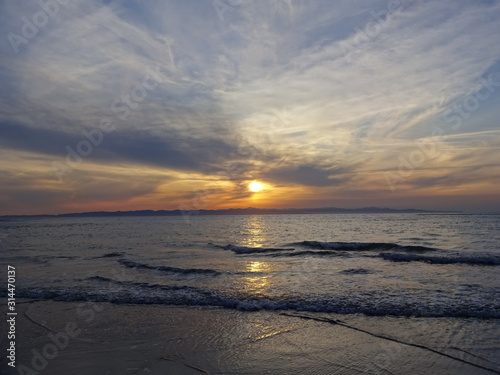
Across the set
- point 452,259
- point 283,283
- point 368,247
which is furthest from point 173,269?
point 368,247

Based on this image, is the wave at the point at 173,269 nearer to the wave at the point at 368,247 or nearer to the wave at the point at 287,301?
the wave at the point at 287,301

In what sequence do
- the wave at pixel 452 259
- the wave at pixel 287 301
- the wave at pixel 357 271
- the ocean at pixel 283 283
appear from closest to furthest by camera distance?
the wave at pixel 287 301
the ocean at pixel 283 283
the wave at pixel 357 271
the wave at pixel 452 259

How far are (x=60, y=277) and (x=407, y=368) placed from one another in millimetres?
18190

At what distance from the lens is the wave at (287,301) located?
10664mm

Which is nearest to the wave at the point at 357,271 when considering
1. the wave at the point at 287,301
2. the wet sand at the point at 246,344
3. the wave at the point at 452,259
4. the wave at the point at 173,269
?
the wave at the point at 287,301

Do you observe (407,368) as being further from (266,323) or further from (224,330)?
(224,330)

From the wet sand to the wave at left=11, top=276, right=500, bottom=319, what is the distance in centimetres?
66

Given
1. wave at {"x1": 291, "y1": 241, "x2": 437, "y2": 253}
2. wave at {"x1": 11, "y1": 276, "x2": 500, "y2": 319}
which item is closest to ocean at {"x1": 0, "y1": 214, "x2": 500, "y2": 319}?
wave at {"x1": 11, "y1": 276, "x2": 500, "y2": 319}

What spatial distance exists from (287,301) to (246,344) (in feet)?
14.1

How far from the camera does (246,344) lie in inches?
315

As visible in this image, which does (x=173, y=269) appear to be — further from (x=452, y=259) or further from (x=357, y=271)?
(x=452, y=259)

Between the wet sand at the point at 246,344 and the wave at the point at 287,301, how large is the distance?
656mm

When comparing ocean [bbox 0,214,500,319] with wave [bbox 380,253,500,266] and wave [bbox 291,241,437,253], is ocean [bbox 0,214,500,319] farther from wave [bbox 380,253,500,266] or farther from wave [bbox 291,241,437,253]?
wave [bbox 291,241,437,253]

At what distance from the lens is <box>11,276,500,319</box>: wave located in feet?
35.0
